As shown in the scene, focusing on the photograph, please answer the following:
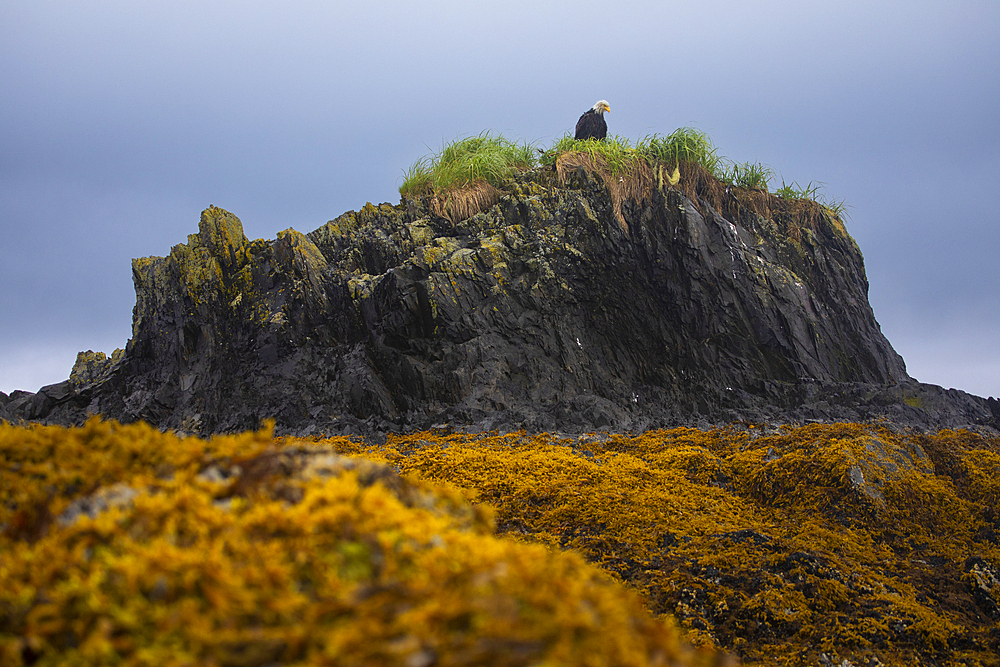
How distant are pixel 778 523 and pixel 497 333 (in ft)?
15.9

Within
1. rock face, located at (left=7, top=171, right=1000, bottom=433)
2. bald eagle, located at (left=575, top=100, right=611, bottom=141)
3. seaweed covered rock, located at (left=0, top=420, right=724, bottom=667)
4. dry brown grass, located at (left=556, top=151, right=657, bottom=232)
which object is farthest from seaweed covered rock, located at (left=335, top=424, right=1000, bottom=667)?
bald eagle, located at (left=575, top=100, right=611, bottom=141)

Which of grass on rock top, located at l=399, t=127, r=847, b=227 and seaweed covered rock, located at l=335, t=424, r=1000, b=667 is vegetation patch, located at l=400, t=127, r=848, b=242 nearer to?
grass on rock top, located at l=399, t=127, r=847, b=227

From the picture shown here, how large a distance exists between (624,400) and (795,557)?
421cm

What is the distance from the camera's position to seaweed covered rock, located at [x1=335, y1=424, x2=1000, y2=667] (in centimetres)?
472

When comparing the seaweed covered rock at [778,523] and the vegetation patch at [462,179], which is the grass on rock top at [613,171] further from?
the seaweed covered rock at [778,523]

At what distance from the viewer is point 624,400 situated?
940cm

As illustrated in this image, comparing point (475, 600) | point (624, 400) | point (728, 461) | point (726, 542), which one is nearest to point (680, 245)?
point (624, 400)

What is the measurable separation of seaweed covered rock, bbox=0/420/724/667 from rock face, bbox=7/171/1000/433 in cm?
654

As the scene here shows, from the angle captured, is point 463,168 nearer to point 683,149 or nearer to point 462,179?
point 462,179

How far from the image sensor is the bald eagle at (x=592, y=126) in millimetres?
13477

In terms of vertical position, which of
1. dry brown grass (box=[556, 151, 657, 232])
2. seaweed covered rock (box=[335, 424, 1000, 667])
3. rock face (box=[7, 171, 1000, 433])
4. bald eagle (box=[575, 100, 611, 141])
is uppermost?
bald eagle (box=[575, 100, 611, 141])

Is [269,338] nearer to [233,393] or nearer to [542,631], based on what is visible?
[233,393]

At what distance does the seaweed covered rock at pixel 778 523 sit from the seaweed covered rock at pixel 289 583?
3567mm

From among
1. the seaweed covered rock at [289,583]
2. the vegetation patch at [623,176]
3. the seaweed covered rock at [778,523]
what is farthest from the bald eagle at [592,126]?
the seaweed covered rock at [289,583]
